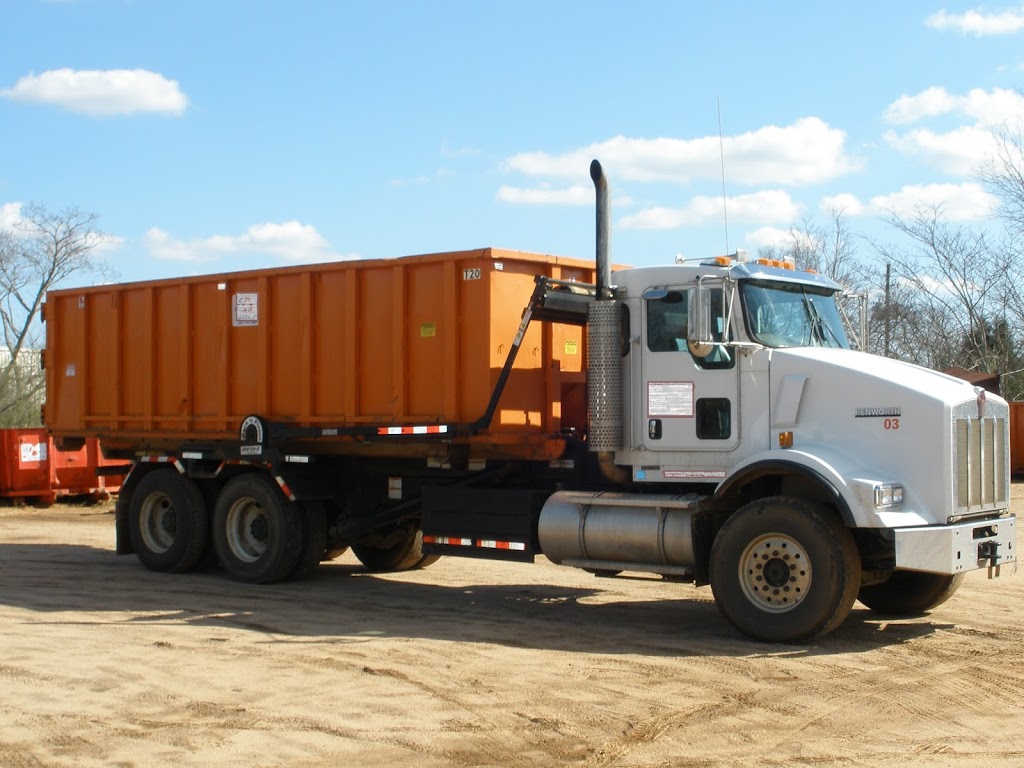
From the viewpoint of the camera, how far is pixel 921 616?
11133mm

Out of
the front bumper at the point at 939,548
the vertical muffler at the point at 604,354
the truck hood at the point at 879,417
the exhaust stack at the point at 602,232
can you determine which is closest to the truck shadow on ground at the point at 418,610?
the front bumper at the point at 939,548

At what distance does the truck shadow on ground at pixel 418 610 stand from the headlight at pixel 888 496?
1168 millimetres

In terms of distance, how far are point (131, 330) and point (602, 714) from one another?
9249 mm

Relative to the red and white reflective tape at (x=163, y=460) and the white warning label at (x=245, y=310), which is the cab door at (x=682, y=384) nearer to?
the white warning label at (x=245, y=310)

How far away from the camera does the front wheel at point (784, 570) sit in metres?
9.39

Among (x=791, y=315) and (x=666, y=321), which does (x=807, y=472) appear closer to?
(x=791, y=315)

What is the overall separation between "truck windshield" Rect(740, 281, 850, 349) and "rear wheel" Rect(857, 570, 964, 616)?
2155mm

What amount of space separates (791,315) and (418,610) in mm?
4402

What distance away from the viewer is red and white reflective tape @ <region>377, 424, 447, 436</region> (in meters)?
11.5

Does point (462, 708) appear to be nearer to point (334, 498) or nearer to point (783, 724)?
point (783, 724)

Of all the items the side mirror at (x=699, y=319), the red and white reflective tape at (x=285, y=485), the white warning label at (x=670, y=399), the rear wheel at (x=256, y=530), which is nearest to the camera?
the side mirror at (x=699, y=319)

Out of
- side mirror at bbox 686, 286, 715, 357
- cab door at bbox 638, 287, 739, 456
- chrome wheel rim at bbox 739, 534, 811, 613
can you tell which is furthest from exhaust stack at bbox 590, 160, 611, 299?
chrome wheel rim at bbox 739, 534, 811, 613

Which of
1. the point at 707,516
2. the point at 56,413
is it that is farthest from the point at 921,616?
the point at 56,413

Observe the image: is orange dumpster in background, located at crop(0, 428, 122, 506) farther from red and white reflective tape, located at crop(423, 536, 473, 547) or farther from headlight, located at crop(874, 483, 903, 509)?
headlight, located at crop(874, 483, 903, 509)
